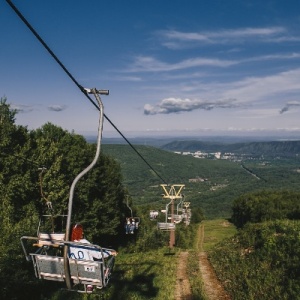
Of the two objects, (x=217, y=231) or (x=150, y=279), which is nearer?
(x=150, y=279)

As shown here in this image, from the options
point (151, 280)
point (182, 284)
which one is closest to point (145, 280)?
point (151, 280)

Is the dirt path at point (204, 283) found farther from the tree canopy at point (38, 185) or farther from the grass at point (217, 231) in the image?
the grass at point (217, 231)

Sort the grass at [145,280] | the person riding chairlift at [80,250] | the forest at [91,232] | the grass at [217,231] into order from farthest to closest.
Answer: the grass at [217,231]
the grass at [145,280]
the forest at [91,232]
the person riding chairlift at [80,250]

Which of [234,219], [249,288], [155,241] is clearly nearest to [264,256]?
[249,288]

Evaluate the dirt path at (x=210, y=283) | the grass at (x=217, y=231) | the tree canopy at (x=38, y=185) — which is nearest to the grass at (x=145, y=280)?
the dirt path at (x=210, y=283)

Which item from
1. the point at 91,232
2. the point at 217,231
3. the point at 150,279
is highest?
the point at 91,232

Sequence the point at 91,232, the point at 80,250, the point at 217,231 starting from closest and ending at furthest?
the point at 80,250, the point at 91,232, the point at 217,231

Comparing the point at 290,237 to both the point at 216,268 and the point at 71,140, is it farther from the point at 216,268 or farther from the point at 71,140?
the point at 71,140

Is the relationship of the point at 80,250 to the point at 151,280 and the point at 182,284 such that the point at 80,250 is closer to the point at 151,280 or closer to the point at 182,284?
the point at 182,284

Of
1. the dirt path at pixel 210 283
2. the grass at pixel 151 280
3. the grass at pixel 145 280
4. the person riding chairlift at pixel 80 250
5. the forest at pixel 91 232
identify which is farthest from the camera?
the grass at pixel 145 280

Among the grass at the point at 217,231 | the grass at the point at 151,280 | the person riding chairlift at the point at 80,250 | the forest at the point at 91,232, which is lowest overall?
the grass at the point at 217,231
